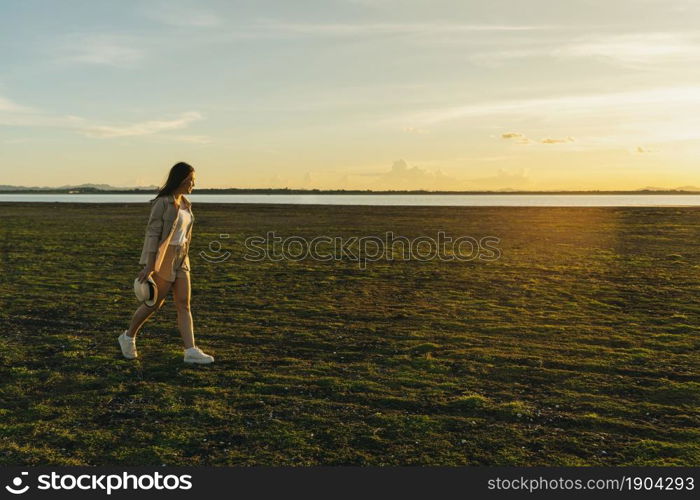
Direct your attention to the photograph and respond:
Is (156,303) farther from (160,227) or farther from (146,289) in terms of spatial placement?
(160,227)

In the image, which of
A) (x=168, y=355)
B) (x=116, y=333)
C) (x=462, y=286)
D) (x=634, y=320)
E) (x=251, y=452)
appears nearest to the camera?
(x=251, y=452)

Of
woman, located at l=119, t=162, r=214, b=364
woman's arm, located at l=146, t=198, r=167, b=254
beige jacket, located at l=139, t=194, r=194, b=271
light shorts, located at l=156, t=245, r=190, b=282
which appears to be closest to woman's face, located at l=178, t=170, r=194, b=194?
woman, located at l=119, t=162, r=214, b=364

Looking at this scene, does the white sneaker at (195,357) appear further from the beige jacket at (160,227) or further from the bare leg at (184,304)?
the beige jacket at (160,227)

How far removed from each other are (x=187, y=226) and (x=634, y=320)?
919 centimetres

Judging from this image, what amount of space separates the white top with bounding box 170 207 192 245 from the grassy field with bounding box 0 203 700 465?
188 cm

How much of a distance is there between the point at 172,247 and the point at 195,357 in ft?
5.66

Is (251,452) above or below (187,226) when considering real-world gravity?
below

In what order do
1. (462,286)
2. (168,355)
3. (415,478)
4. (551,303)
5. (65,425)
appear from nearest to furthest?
(415,478), (65,425), (168,355), (551,303), (462,286)

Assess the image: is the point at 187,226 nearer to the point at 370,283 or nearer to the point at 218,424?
the point at 218,424

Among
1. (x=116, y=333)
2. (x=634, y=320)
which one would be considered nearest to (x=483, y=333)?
(x=634, y=320)

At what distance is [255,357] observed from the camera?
8.56 meters

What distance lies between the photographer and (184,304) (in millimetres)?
7805

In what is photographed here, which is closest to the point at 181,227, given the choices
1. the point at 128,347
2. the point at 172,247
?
the point at 172,247

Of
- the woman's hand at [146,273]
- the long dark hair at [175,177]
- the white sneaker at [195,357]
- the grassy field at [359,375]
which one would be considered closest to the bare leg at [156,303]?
the woman's hand at [146,273]
